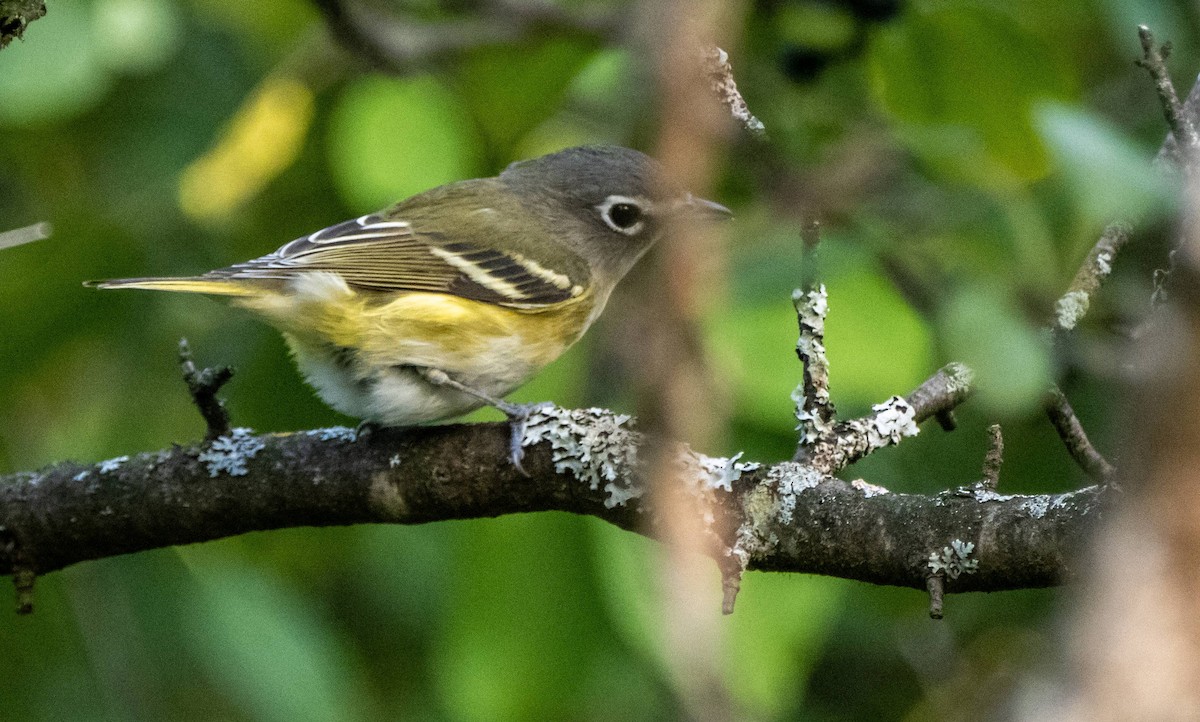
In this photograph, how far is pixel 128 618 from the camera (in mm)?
3715

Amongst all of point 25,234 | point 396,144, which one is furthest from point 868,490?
point 25,234

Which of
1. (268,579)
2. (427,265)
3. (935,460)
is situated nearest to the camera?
(268,579)

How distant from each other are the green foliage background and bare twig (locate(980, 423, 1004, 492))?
0.23ft

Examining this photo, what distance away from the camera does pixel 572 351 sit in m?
4.29

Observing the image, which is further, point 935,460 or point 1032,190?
point 935,460

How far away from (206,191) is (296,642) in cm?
192

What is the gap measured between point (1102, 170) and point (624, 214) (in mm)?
2495

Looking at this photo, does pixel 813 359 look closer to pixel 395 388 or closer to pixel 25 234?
pixel 395 388

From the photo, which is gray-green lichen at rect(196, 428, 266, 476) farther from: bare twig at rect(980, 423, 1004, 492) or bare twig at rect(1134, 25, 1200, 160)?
bare twig at rect(1134, 25, 1200, 160)

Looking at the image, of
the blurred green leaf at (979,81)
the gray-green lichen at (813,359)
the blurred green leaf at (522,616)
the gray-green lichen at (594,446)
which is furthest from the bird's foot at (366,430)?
the blurred green leaf at (979,81)

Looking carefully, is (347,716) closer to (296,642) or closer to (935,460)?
(296,642)

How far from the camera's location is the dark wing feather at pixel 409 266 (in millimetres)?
3896

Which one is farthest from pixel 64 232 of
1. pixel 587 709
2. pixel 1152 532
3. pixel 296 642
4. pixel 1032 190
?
pixel 1152 532

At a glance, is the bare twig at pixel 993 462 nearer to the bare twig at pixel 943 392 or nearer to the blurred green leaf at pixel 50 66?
the bare twig at pixel 943 392
